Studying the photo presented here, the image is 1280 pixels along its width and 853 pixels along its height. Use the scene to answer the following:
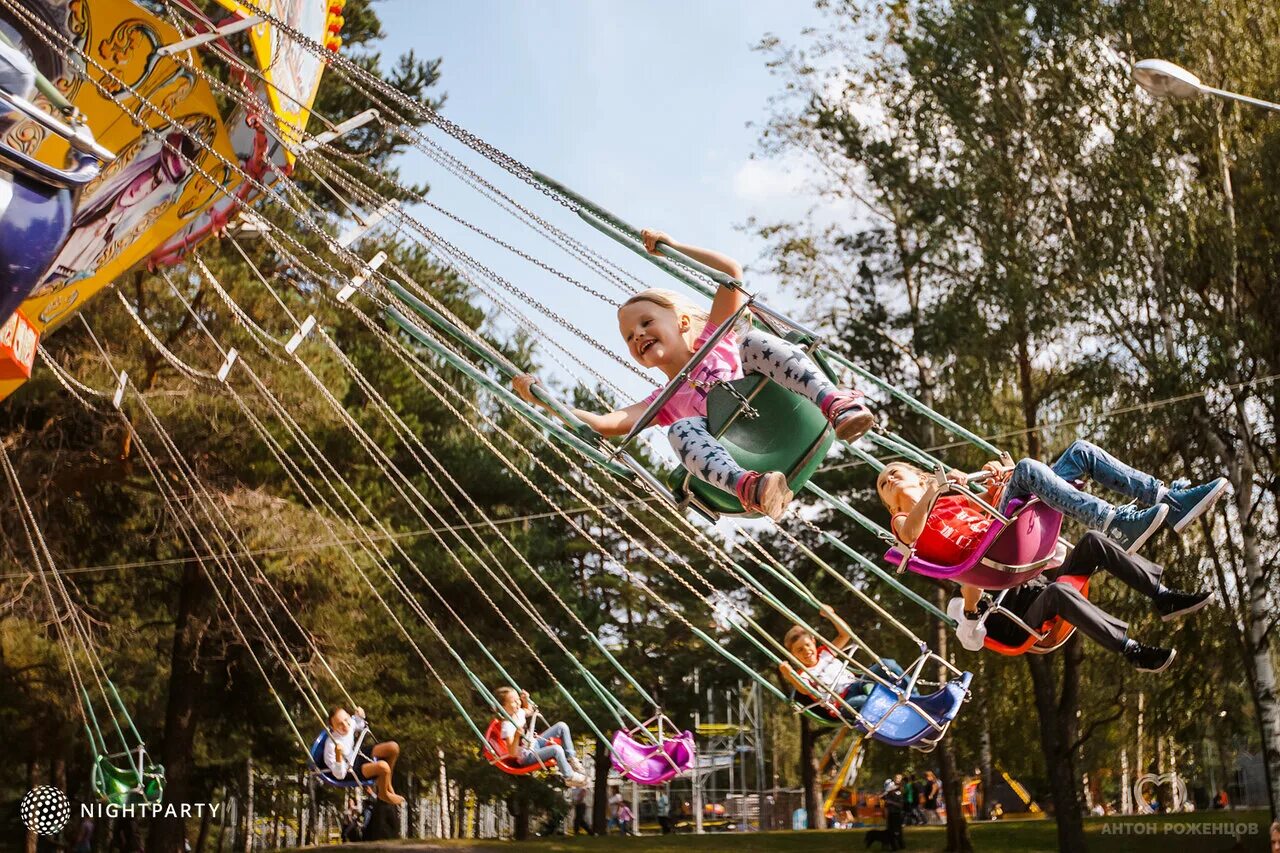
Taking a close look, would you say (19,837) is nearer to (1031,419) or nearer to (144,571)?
(144,571)

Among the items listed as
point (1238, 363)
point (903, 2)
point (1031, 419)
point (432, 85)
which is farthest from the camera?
point (432, 85)

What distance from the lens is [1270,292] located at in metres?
17.0

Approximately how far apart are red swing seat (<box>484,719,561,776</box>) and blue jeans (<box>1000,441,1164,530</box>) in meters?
8.02

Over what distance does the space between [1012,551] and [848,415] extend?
4.60ft

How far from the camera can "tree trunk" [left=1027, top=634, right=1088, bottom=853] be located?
18.3 meters

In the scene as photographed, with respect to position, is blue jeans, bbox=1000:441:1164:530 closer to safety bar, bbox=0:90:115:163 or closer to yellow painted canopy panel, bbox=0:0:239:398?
safety bar, bbox=0:90:115:163

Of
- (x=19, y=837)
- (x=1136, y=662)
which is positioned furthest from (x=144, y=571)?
(x=1136, y=662)

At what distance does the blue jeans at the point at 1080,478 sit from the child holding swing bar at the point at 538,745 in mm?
7770

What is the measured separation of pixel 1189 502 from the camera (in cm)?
579

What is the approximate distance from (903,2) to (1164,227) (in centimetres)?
574

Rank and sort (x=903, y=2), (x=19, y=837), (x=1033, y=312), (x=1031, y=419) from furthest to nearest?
(x=19, y=837)
(x=903, y=2)
(x=1031, y=419)
(x=1033, y=312)

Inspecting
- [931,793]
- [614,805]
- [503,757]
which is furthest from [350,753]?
[614,805]

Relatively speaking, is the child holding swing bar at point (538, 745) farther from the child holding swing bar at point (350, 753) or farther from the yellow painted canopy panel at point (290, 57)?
the yellow painted canopy panel at point (290, 57)

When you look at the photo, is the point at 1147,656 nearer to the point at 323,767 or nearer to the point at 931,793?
the point at 323,767
